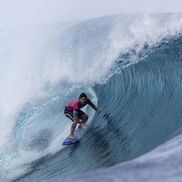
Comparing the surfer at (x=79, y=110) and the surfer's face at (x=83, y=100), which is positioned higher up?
the surfer's face at (x=83, y=100)

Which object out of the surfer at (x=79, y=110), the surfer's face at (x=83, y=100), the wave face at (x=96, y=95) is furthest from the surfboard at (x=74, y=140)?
the surfer's face at (x=83, y=100)

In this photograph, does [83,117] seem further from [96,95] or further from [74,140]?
[96,95]

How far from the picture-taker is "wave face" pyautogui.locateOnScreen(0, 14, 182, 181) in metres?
7.65

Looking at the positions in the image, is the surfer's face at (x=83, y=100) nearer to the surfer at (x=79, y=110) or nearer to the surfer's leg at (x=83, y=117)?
the surfer at (x=79, y=110)

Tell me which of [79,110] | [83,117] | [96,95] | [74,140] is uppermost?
[96,95]

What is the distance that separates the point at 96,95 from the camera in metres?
11.4

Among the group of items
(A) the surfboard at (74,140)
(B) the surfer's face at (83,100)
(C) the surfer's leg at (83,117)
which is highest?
(B) the surfer's face at (83,100)

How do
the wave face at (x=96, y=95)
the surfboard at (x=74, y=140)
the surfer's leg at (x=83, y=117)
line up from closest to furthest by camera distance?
the wave face at (x=96, y=95)
the surfboard at (x=74, y=140)
the surfer's leg at (x=83, y=117)

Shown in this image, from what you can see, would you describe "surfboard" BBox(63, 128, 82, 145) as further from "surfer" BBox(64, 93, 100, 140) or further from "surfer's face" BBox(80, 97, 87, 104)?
"surfer's face" BBox(80, 97, 87, 104)

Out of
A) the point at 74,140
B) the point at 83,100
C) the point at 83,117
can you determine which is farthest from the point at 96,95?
the point at 74,140

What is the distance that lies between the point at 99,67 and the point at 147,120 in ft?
18.4

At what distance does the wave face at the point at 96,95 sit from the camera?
25.1 feet

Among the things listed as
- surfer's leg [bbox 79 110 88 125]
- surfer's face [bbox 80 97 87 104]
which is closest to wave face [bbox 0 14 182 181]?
surfer's leg [bbox 79 110 88 125]

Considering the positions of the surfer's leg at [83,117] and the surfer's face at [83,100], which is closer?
the surfer's face at [83,100]
